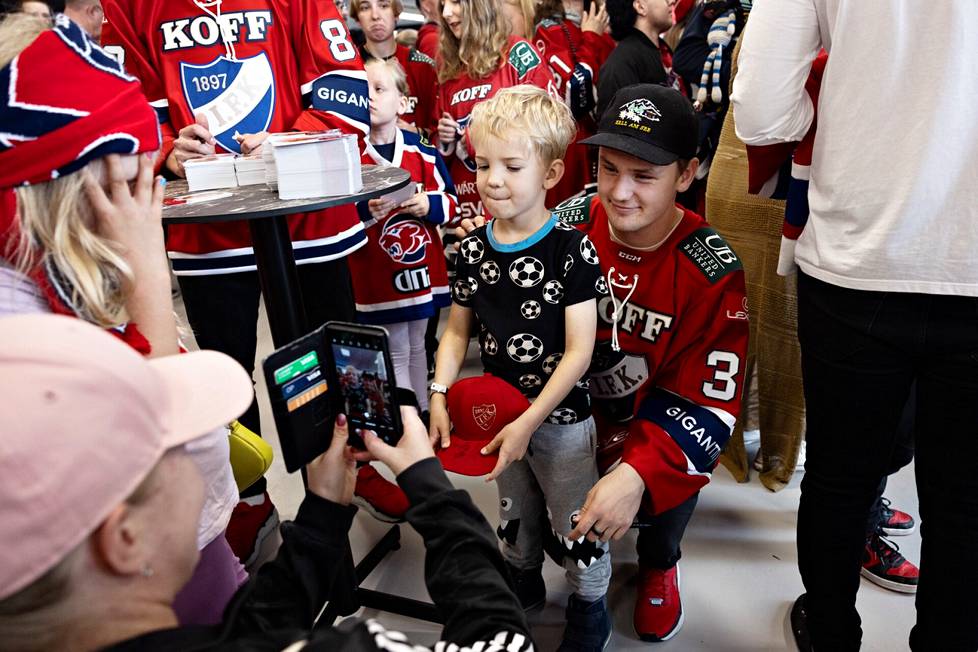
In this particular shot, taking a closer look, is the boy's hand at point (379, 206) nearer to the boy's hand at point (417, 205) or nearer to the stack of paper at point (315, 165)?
the boy's hand at point (417, 205)

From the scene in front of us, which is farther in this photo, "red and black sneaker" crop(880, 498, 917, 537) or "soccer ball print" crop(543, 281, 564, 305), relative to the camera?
"red and black sneaker" crop(880, 498, 917, 537)

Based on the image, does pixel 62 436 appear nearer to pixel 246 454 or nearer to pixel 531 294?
pixel 246 454

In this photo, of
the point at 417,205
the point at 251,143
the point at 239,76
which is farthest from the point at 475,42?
the point at 251,143

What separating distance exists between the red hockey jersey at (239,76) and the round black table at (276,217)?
195mm

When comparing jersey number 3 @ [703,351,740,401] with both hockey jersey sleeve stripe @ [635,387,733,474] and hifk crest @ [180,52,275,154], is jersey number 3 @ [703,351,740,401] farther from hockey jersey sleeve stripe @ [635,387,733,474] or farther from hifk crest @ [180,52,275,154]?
hifk crest @ [180,52,275,154]

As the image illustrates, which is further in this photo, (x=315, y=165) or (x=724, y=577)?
(x=724, y=577)

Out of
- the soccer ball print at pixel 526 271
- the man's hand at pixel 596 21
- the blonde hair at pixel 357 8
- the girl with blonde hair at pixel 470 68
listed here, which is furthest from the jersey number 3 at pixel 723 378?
the man's hand at pixel 596 21

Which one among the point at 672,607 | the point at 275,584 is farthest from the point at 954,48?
the point at 672,607

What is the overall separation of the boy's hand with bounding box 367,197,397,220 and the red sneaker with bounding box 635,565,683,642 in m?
1.35

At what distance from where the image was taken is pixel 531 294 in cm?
162

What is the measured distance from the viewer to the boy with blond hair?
1591mm

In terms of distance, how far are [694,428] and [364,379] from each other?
93cm

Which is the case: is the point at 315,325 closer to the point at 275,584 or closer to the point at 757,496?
the point at 275,584

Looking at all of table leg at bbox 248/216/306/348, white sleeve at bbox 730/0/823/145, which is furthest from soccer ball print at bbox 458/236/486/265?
white sleeve at bbox 730/0/823/145
